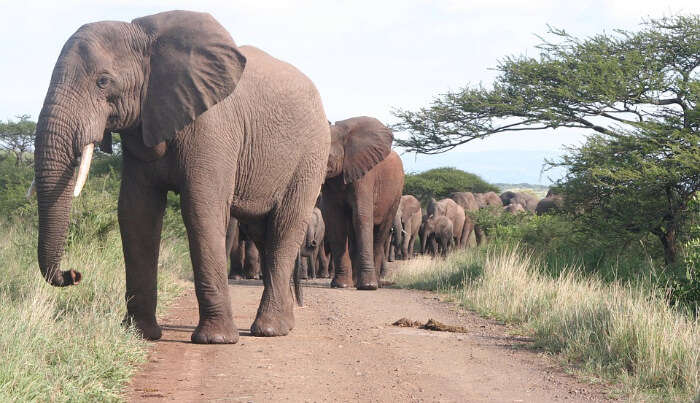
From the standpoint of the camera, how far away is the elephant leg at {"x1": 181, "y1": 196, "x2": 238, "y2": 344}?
8.01 meters

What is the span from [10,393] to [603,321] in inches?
205

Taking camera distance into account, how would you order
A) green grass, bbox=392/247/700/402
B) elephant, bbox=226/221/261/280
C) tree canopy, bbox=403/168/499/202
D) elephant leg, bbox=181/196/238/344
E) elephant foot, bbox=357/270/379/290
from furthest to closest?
tree canopy, bbox=403/168/499/202 → elephant, bbox=226/221/261/280 → elephant foot, bbox=357/270/379/290 → elephant leg, bbox=181/196/238/344 → green grass, bbox=392/247/700/402

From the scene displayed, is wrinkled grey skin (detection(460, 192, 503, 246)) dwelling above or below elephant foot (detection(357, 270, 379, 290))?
above

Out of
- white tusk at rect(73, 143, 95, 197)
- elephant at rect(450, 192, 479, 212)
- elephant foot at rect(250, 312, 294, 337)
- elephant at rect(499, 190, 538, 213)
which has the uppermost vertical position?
elephant at rect(499, 190, 538, 213)

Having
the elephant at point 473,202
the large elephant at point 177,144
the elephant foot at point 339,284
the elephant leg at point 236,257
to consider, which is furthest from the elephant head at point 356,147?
the elephant at point 473,202

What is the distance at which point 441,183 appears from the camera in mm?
44281

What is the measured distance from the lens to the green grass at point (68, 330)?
5.56 meters

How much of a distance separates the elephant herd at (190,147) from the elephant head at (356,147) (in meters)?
5.73

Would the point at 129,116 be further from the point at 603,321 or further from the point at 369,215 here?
the point at 369,215

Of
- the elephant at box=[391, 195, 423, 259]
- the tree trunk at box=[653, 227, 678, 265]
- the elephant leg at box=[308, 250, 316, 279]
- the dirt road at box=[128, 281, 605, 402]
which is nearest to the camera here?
the dirt road at box=[128, 281, 605, 402]

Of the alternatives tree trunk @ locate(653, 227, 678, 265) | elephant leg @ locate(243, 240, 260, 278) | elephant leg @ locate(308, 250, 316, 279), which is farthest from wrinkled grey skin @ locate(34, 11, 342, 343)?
elephant leg @ locate(308, 250, 316, 279)

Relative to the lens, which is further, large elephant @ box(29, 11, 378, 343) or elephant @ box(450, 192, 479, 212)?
elephant @ box(450, 192, 479, 212)

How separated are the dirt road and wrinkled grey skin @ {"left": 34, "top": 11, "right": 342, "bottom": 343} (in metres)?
0.54

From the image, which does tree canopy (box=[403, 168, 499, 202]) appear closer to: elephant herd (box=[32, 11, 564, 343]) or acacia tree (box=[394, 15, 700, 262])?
acacia tree (box=[394, 15, 700, 262])
